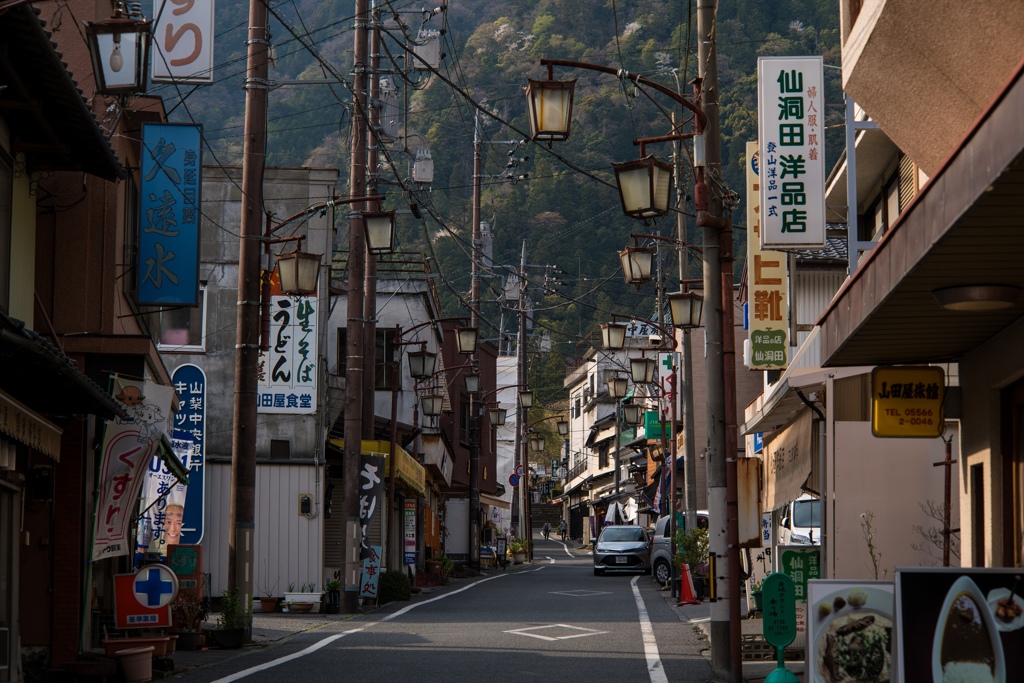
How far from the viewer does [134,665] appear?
13344 mm

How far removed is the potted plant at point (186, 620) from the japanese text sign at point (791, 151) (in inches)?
357

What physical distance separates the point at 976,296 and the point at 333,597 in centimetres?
1825

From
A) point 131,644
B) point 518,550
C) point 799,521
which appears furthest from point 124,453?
point 518,550

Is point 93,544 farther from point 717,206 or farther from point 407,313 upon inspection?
point 407,313

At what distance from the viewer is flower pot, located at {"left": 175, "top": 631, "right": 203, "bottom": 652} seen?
1719cm

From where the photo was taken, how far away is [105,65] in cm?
1212

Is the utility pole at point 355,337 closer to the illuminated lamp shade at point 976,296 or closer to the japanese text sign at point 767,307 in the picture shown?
the japanese text sign at point 767,307

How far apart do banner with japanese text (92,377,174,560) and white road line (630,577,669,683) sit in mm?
6532

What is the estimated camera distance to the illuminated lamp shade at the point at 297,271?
20000 mm

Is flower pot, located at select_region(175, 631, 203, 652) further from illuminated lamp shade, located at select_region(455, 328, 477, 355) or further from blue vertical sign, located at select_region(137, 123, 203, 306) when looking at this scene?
illuminated lamp shade, located at select_region(455, 328, 477, 355)

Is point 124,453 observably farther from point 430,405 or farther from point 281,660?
point 430,405

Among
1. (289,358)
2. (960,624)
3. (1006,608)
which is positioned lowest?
(960,624)

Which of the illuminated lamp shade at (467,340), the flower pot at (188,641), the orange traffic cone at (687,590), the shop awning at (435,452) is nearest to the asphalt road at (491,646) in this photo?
the orange traffic cone at (687,590)

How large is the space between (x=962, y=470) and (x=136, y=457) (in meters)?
9.50
